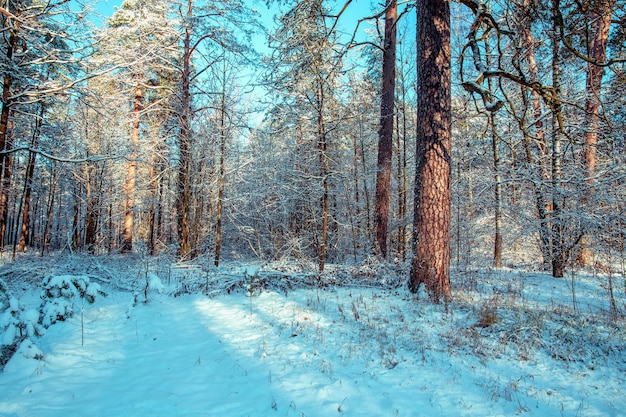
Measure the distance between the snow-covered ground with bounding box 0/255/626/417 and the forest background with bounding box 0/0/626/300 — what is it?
5.99 feet

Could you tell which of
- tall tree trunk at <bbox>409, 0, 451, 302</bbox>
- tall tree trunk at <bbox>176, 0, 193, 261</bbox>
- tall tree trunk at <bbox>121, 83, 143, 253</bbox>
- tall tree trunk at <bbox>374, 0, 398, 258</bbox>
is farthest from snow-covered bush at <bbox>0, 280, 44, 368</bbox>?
tall tree trunk at <bbox>121, 83, 143, 253</bbox>

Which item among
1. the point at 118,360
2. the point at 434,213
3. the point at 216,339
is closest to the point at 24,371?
the point at 118,360

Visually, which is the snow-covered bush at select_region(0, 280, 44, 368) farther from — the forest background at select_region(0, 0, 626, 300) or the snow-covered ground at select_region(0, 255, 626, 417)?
the forest background at select_region(0, 0, 626, 300)

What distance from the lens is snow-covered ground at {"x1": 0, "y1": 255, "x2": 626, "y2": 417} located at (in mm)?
2914

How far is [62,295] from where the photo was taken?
539cm

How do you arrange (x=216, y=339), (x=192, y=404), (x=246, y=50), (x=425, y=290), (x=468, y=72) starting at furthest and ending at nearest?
(x=246, y=50) < (x=468, y=72) < (x=425, y=290) < (x=216, y=339) < (x=192, y=404)

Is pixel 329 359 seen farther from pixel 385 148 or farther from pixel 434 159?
pixel 385 148

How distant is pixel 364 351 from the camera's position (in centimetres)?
391

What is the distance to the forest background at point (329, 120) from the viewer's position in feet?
18.2

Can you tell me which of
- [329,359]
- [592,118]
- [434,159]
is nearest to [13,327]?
[329,359]

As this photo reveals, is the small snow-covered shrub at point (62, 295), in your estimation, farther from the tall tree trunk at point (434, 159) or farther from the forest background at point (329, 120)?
the tall tree trunk at point (434, 159)

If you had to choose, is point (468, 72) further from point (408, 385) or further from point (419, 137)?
point (408, 385)

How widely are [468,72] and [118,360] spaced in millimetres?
12147

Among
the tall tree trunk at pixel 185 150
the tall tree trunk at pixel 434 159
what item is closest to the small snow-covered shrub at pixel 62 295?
the tall tree trunk at pixel 185 150
